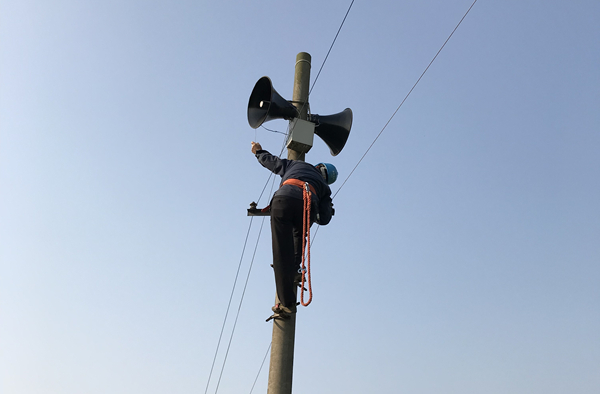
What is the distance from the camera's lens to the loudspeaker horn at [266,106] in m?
4.80

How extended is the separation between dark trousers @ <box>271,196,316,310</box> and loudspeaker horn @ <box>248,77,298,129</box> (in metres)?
1.05

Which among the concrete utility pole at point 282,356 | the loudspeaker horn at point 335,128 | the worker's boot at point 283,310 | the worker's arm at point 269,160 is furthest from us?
the loudspeaker horn at point 335,128

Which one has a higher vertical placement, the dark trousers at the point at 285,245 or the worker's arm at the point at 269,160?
the worker's arm at the point at 269,160

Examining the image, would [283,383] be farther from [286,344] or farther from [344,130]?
[344,130]

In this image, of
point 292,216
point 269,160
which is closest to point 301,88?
point 269,160

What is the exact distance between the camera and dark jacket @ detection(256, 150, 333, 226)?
13.6 feet

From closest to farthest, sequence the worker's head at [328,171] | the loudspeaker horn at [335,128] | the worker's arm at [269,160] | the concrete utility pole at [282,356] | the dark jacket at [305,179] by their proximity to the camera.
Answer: the concrete utility pole at [282,356] < the dark jacket at [305,179] < the worker's arm at [269,160] < the worker's head at [328,171] < the loudspeaker horn at [335,128]

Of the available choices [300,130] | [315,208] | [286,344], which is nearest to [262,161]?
[300,130]

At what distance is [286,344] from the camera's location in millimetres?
3895

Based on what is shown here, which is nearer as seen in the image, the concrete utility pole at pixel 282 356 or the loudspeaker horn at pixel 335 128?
the concrete utility pole at pixel 282 356

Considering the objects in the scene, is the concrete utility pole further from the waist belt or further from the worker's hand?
the worker's hand

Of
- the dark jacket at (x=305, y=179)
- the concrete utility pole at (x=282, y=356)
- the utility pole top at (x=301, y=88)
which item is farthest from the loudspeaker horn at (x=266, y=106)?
the concrete utility pole at (x=282, y=356)

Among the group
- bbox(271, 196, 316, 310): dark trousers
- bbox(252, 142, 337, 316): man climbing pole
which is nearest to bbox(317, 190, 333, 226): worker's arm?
bbox(252, 142, 337, 316): man climbing pole

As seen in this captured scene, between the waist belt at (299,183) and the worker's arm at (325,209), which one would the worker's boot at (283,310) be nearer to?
the worker's arm at (325,209)
